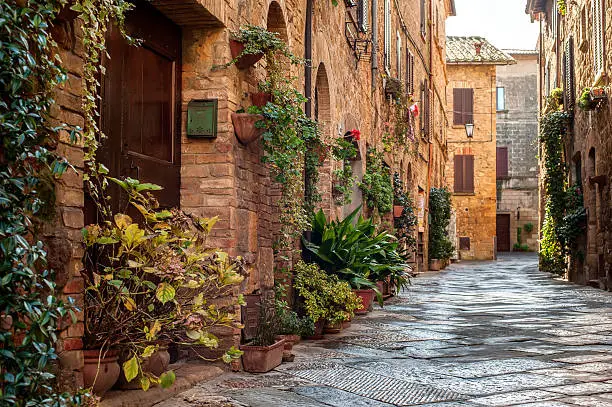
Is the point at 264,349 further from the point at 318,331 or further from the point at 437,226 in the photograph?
the point at 437,226

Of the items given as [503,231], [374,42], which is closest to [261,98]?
[374,42]

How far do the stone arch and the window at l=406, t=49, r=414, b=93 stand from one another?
9948mm

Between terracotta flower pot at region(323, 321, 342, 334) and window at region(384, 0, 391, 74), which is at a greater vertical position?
window at region(384, 0, 391, 74)

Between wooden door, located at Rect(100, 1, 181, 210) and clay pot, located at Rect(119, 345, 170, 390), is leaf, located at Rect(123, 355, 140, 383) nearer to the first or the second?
clay pot, located at Rect(119, 345, 170, 390)

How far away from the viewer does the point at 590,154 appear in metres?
14.3

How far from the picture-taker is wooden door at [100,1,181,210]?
4453 mm

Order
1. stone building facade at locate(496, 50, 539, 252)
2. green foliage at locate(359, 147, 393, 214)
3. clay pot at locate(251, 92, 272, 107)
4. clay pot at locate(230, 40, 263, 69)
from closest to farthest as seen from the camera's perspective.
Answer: clay pot at locate(230, 40, 263, 69)
clay pot at locate(251, 92, 272, 107)
green foliage at locate(359, 147, 393, 214)
stone building facade at locate(496, 50, 539, 252)

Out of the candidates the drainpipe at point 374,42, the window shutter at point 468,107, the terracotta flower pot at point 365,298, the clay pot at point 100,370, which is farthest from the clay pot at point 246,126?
the window shutter at point 468,107

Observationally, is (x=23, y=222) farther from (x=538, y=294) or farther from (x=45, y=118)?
(x=538, y=294)

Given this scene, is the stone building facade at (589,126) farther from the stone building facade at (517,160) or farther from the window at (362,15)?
the stone building facade at (517,160)

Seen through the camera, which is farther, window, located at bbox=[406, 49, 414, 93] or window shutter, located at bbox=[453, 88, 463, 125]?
window shutter, located at bbox=[453, 88, 463, 125]

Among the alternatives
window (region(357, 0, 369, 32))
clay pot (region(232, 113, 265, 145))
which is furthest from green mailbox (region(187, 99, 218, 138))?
window (region(357, 0, 369, 32))

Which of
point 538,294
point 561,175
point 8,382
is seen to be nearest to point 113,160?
point 8,382

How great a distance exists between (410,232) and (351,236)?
27.0 ft
